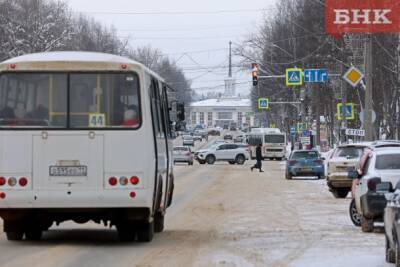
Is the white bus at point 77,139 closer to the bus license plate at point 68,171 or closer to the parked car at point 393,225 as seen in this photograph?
the bus license plate at point 68,171

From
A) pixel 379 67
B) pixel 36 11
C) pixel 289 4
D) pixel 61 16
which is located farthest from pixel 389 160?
pixel 61 16

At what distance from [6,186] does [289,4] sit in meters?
70.6

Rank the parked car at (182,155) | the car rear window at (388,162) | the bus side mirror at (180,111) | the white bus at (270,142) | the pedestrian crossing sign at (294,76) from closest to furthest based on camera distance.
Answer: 1. the bus side mirror at (180,111)
2. the car rear window at (388,162)
3. the pedestrian crossing sign at (294,76)
4. the parked car at (182,155)
5. the white bus at (270,142)

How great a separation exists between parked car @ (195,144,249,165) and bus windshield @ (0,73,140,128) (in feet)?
193

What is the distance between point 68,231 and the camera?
66.2 ft

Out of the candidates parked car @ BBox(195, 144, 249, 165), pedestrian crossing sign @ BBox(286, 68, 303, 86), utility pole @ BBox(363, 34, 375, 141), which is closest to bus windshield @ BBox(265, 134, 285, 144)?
parked car @ BBox(195, 144, 249, 165)

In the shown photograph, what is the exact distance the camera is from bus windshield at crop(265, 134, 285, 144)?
8431 centimetres

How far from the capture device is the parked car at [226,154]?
7550 centimetres

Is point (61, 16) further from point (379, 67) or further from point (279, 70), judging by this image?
point (379, 67)

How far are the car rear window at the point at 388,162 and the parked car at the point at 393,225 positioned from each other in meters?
6.10

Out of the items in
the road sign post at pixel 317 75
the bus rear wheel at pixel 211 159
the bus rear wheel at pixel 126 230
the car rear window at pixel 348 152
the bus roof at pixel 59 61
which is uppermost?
the road sign post at pixel 317 75

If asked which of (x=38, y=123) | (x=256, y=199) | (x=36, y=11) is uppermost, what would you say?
(x=36, y=11)

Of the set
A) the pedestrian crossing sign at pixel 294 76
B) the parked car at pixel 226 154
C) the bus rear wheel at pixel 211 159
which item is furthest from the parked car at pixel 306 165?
the bus rear wheel at pixel 211 159

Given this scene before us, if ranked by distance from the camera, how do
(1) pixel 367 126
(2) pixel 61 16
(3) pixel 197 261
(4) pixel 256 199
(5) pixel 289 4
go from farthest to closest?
(2) pixel 61 16, (5) pixel 289 4, (1) pixel 367 126, (4) pixel 256 199, (3) pixel 197 261
